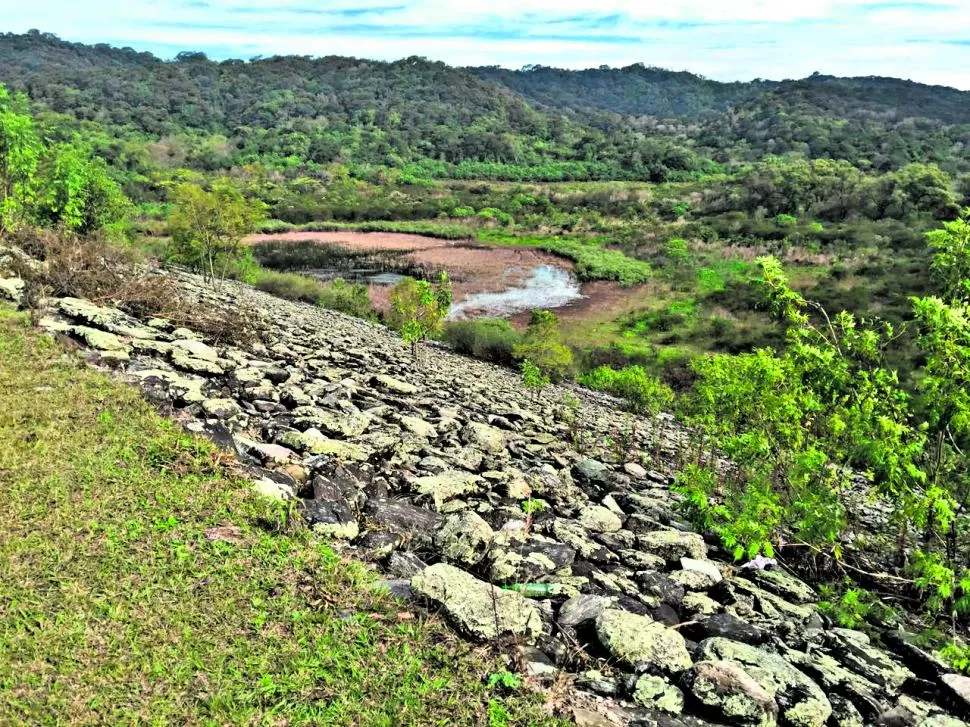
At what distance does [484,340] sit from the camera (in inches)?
1072

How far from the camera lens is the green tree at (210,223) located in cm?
2577

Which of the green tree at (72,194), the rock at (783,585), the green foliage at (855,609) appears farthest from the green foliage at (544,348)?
the green foliage at (855,609)

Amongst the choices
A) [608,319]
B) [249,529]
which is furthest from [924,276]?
[249,529]

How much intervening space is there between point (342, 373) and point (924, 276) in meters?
42.0

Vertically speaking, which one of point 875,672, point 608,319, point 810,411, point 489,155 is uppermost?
point 489,155

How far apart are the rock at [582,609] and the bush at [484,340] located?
1997 centimetres

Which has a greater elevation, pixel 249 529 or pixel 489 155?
pixel 489 155

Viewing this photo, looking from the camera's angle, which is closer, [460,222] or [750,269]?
[750,269]

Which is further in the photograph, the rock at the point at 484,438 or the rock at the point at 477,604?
the rock at the point at 484,438

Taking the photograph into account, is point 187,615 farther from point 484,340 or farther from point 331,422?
point 484,340

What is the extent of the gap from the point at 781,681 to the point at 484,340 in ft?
74.5

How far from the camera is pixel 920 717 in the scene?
4.87m

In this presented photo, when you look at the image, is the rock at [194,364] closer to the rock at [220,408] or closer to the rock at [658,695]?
the rock at [220,408]

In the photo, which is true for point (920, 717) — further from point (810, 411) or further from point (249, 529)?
point (249, 529)
